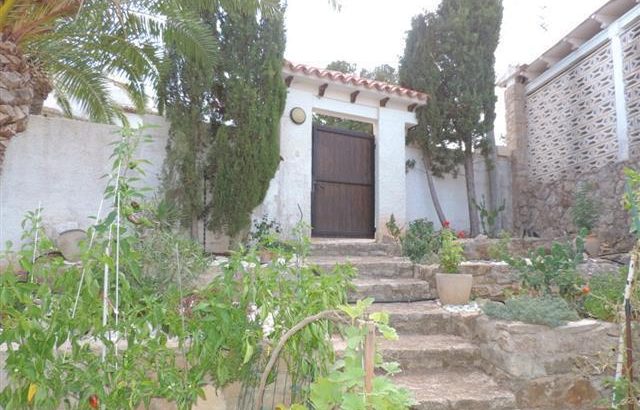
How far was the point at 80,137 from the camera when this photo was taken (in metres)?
5.45

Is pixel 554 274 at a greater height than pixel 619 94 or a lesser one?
lesser

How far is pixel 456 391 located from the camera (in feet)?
9.92

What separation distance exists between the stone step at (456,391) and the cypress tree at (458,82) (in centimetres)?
520

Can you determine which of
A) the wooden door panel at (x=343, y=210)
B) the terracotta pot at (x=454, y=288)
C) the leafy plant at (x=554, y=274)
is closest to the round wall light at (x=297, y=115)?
the wooden door panel at (x=343, y=210)

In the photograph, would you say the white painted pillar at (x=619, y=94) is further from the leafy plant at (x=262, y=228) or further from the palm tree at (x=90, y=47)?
the palm tree at (x=90, y=47)

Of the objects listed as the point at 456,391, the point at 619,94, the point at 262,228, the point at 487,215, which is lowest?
the point at 456,391

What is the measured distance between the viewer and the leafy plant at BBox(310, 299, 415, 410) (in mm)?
1157

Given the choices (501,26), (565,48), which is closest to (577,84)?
(565,48)

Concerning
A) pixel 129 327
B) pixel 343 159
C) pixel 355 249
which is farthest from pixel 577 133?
pixel 129 327

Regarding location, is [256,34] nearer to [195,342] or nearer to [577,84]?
[195,342]

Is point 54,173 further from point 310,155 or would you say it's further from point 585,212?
point 585,212

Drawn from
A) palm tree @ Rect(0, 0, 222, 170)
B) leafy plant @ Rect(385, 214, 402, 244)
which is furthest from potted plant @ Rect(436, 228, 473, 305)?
palm tree @ Rect(0, 0, 222, 170)

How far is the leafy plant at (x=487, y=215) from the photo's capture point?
781cm

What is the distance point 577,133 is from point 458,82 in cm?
220
